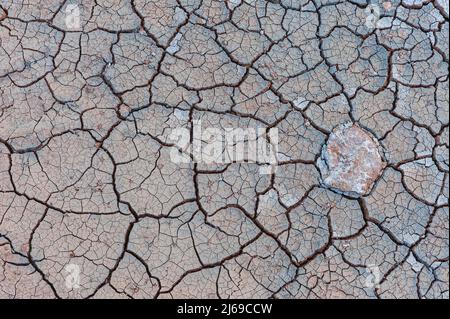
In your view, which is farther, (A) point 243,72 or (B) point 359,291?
(A) point 243,72

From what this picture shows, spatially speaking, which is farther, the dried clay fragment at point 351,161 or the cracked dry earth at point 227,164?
the dried clay fragment at point 351,161

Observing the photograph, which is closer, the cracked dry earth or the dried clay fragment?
the cracked dry earth

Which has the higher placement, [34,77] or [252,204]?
[34,77]
